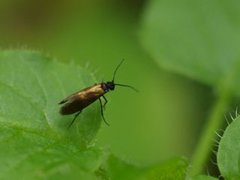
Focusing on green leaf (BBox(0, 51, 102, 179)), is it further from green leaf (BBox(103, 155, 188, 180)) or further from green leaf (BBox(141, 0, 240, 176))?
green leaf (BBox(141, 0, 240, 176))

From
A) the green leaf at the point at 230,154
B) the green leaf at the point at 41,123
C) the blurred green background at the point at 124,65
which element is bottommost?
the blurred green background at the point at 124,65

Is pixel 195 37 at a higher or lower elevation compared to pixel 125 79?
higher

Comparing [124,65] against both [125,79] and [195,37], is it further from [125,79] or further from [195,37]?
[195,37]

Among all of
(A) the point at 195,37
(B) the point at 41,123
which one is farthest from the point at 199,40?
(B) the point at 41,123

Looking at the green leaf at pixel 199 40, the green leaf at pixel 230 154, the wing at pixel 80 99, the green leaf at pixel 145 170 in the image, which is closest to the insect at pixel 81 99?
the wing at pixel 80 99

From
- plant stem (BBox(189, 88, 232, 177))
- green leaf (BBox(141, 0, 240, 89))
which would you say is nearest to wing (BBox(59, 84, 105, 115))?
plant stem (BBox(189, 88, 232, 177))

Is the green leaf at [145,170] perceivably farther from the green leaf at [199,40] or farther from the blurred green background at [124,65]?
the blurred green background at [124,65]
